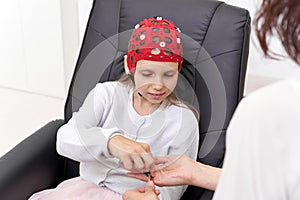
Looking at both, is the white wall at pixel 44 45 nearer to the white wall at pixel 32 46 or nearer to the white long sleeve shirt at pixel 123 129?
the white wall at pixel 32 46

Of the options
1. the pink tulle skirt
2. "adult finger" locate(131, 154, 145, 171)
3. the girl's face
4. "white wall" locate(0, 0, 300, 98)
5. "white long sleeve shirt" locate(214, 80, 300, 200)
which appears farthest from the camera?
"white wall" locate(0, 0, 300, 98)

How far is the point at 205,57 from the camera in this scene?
1.42 meters

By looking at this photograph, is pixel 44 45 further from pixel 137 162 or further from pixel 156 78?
pixel 137 162

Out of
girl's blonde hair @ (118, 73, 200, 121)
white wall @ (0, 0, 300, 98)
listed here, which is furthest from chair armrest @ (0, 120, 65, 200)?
white wall @ (0, 0, 300, 98)

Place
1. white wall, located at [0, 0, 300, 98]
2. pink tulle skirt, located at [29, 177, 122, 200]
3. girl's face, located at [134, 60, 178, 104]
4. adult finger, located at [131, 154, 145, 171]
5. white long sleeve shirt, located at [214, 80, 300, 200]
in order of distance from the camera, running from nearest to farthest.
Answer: white long sleeve shirt, located at [214, 80, 300, 200] → adult finger, located at [131, 154, 145, 171] → girl's face, located at [134, 60, 178, 104] → pink tulle skirt, located at [29, 177, 122, 200] → white wall, located at [0, 0, 300, 98]

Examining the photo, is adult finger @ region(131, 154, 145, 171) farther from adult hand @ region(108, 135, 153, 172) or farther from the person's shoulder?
the person's shoulder

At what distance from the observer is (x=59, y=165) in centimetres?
153

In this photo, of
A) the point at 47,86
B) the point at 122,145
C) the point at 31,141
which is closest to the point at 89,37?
the point at 31,141

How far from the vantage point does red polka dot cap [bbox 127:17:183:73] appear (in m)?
1.22

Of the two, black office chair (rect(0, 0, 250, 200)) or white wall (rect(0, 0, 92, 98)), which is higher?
black office chair (rect(0, 0, 250, 200))

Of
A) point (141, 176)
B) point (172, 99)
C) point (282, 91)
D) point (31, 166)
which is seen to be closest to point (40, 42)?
point (31, 166)

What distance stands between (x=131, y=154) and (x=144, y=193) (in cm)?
15

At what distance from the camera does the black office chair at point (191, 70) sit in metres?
1.38

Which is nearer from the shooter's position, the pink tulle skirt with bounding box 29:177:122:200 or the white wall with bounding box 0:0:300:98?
the pink tulle skirt with bounding box 29:177:122:200
